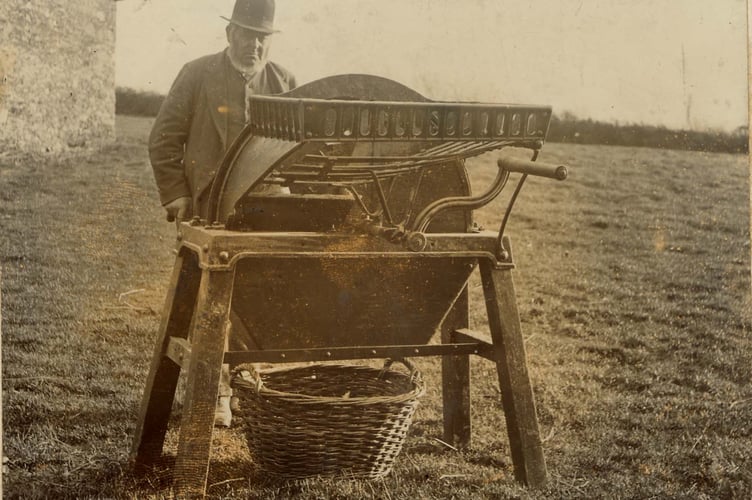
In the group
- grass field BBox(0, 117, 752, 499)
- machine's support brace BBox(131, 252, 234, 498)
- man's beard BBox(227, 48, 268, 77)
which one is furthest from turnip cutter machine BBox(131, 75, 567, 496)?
man's beard BBox(227, 48, 268, 77)

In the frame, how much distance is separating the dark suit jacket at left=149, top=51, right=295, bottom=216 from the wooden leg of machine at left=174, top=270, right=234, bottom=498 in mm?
1187

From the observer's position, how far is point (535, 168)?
3043mm

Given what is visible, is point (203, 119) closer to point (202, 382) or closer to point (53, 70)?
point (53, 70)

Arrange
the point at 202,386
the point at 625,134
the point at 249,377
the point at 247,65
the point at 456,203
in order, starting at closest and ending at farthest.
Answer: the point at 202,386, the point at 456,203, the point at 249,377, the point at 247,65, the point at 625,134

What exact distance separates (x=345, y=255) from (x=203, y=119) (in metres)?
1.40

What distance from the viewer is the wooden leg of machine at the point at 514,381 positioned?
10.7ft

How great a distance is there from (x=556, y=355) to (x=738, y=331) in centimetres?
108

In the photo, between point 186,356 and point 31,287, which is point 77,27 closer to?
point 31,287

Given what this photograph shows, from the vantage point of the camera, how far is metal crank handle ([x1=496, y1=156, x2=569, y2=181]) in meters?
2.98

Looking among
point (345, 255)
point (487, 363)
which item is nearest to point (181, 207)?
point (345, 255)

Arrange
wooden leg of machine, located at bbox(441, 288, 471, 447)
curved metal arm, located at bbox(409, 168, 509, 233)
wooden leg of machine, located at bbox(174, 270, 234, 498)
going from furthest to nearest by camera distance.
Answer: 1. wooden leg of machine, located at bbox(441, 288, 471, 447)
2. curved metal arm, located at bbox(409, 168, 509, 233)
3. wooden leg of machine, located at bbox(174, 270, 234, 498)

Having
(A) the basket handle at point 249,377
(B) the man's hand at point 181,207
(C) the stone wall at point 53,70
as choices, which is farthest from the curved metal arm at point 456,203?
(C) the stone wall at point 53,70

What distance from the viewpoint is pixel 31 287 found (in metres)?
4.01

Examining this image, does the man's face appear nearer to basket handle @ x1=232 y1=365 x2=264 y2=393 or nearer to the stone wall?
the stone wall
